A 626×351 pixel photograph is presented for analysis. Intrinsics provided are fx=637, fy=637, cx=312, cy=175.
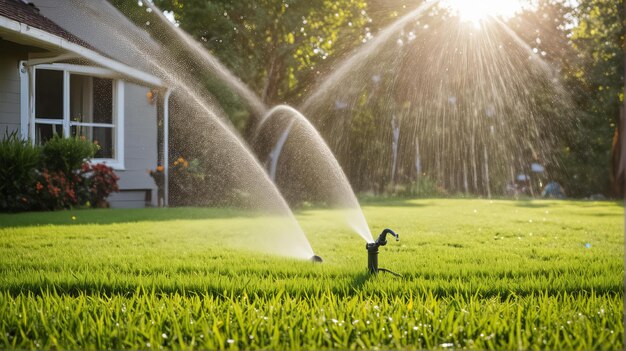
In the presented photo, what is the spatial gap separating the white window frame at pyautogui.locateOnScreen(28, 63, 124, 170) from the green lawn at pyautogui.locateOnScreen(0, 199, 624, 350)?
427 centimetres

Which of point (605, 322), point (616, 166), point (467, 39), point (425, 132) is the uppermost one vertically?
point (467, 39)

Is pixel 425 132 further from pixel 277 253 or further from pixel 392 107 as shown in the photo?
pixel 277 253

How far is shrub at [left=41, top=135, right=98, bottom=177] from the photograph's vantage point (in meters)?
9.43

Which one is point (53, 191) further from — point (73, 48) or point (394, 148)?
point (394, 148)

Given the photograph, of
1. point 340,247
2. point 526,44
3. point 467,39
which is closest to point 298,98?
point 467,39

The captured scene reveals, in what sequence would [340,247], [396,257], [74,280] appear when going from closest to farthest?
[74,280] → [396,257] → [340,247]

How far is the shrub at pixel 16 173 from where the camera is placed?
834 centimetres

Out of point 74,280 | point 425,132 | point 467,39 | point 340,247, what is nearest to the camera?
point 74,280

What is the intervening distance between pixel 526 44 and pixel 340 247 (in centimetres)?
1828

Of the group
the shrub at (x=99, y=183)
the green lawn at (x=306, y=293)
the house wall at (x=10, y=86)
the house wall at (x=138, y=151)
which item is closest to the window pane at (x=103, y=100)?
the house wall at (x=138, y=151)

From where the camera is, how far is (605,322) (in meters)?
2.89

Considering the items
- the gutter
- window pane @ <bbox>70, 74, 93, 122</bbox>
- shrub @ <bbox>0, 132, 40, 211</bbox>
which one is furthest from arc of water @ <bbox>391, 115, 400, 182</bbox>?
shrub @ <bbox>0, 132, 40, 211</bbox>

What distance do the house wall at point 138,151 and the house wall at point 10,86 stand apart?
2562mm

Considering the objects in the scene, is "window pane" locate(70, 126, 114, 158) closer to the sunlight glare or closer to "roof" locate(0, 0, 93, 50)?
"roof" locate(0, 0, 93, 50)
